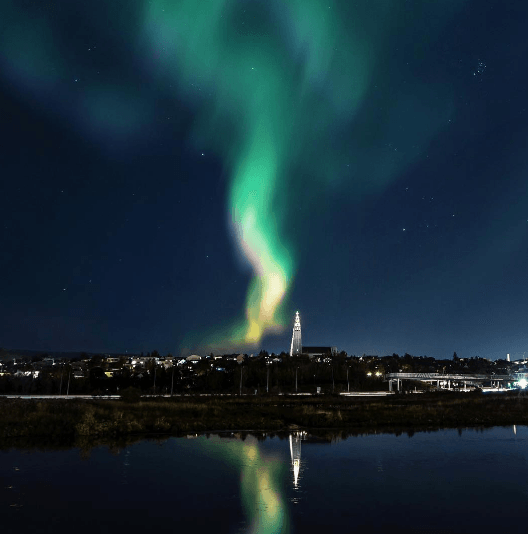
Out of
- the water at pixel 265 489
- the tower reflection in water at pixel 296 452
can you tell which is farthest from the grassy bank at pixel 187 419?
the water at pixel 265 489

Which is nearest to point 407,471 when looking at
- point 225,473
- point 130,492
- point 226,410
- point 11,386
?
point 225,473

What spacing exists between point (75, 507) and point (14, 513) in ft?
7.79

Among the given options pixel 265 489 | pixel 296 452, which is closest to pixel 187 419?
pixel 296 452

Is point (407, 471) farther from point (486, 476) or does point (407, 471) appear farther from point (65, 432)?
point (65, 432)

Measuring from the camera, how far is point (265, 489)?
78.8 feet

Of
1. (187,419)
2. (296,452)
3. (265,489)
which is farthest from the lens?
(187,419)

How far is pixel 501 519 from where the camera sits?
20.5 meters

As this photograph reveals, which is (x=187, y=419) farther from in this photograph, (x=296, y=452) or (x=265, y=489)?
(x=265, y=489)

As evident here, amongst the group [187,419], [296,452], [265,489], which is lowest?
[265,489]

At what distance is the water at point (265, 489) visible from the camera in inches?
768

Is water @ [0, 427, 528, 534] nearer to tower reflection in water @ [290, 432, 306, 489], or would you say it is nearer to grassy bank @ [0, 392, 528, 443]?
tower reflection in water @ [290, 432, 306, 489]

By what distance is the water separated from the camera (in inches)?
768

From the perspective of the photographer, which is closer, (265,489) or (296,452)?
(265,489)

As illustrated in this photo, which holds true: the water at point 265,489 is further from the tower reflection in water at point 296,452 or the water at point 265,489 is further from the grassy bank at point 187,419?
the grassy bank at point 187,419
